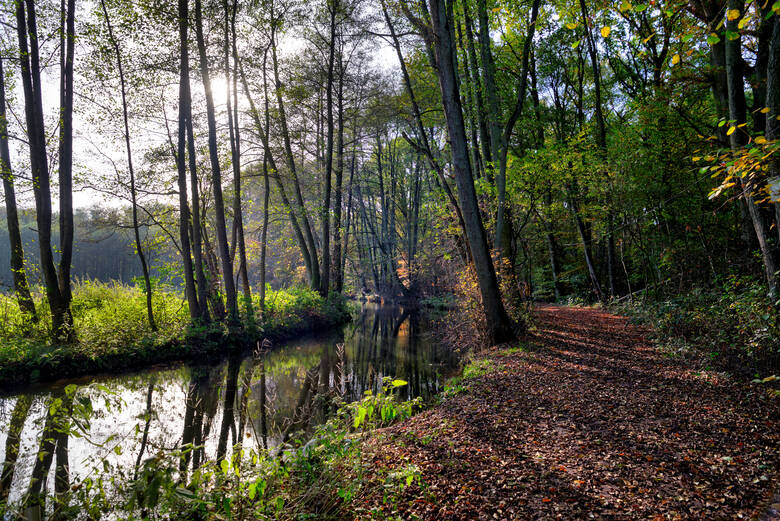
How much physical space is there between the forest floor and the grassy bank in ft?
24.0

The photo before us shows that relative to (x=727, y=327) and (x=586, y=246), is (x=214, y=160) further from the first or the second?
(x=586, y=246)

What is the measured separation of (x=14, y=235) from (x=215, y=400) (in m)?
7.63

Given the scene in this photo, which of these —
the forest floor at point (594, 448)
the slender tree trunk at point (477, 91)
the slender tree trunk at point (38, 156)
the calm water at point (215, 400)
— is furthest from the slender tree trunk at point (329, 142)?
the forest floor at point (594, 448)

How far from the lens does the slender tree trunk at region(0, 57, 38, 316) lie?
28.0 ft

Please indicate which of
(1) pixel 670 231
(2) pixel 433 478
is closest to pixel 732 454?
(2) pixel 433 478

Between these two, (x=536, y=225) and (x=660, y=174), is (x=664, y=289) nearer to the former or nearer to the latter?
(x=660, y=174)

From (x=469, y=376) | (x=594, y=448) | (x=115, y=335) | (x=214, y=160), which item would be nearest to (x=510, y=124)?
(x=469, y=376)

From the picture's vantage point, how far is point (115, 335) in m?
8.61

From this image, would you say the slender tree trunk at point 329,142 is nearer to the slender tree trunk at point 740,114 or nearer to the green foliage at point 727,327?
the green foliage at point 727,327

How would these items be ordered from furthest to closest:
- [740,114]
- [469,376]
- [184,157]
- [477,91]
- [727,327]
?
[184,157] → [477,91] → [469,376] → [740,114] → [727,327]

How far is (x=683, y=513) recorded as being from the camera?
233 cm

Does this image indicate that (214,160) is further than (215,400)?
Yes

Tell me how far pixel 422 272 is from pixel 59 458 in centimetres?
1966

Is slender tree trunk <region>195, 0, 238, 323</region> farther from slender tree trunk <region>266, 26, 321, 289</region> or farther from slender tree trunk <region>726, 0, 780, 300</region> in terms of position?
slender tree trunk <region>726, 0, 780, 300</region>
